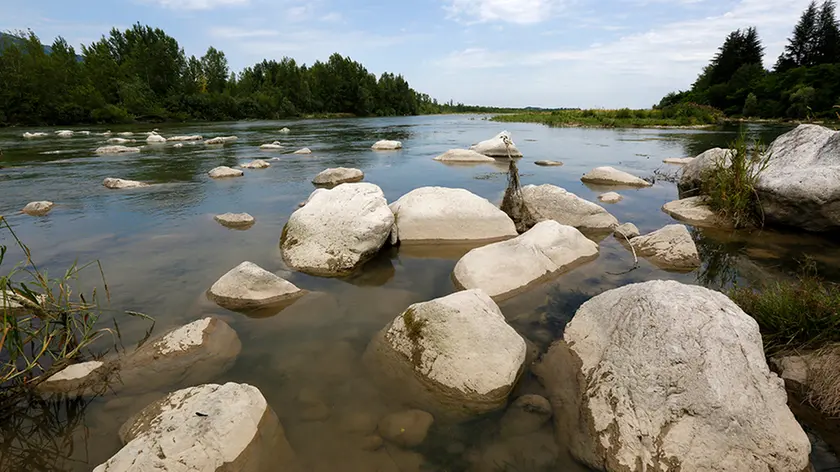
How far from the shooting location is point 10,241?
8.12 m

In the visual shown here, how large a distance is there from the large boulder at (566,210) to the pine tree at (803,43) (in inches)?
3382

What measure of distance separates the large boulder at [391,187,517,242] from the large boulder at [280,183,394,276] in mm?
629

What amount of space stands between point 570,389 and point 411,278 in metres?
3.12

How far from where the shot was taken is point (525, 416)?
3510 mm

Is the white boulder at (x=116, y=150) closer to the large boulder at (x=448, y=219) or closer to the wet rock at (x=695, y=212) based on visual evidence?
the large boulder at (x=448, y=219)

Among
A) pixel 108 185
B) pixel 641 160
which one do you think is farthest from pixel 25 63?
pixel 641 160

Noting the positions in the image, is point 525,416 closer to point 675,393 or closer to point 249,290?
point 675,393

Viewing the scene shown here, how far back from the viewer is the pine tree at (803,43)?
66938 millimetres

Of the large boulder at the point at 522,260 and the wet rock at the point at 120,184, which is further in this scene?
the wet rock at the point at 120,184

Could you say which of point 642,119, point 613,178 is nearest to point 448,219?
point 613,178

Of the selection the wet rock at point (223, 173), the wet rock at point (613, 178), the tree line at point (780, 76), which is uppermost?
the tree line at point (780, 76)

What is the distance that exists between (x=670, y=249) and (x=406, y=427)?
5.83 meters


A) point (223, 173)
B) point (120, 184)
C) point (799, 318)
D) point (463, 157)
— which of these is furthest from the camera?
point (463, 157)

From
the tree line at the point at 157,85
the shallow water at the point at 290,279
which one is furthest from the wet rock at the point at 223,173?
the tree line at the point at 157,85
